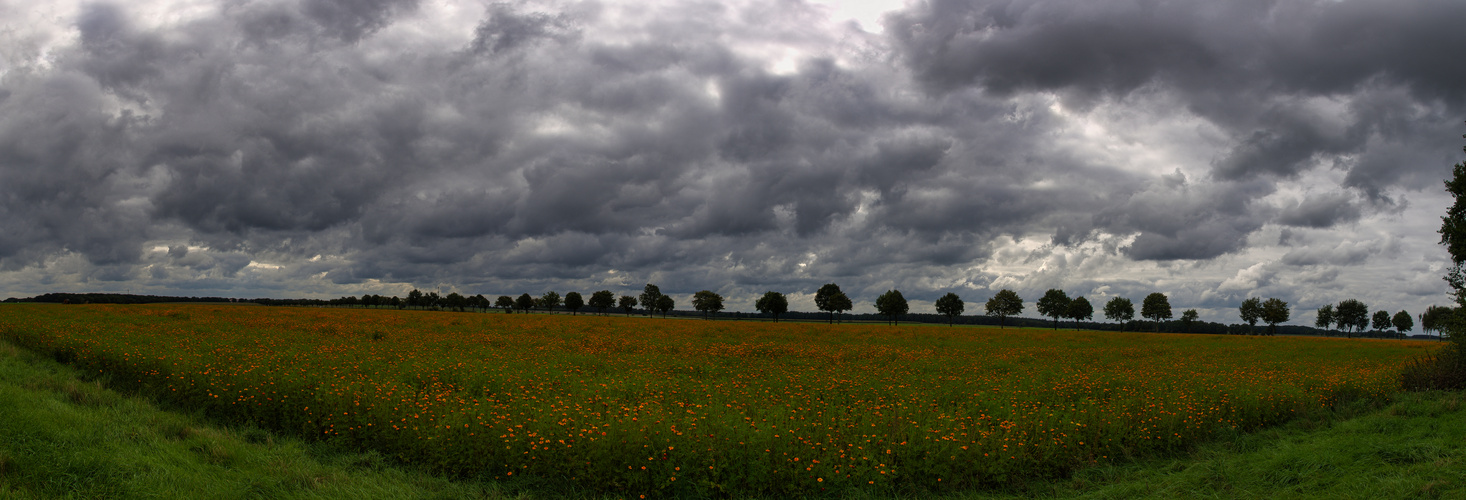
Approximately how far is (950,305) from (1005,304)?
974 cm

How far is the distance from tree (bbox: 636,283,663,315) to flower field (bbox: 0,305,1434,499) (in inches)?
4543

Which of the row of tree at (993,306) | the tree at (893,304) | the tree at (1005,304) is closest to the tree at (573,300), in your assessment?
the row of tree at (993,306)

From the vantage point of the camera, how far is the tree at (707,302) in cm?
13512

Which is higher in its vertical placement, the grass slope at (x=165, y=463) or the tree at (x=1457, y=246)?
the tree at (x=1457, y=246)

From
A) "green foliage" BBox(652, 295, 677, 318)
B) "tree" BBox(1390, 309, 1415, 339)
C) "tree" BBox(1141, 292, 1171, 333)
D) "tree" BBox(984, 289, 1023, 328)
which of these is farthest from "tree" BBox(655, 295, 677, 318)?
"tree" BBox(1390, 309, 1415, 339)

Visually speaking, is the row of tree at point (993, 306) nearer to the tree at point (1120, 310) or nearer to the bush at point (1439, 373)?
the tree at point (1120, 310)

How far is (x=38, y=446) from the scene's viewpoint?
8875 mm

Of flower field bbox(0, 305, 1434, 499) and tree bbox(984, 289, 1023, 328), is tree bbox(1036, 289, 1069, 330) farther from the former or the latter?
flower field bbox(0, 305, 1434, 499)

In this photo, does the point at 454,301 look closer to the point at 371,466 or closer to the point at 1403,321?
the point at 371,466

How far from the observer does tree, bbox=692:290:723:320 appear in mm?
135125

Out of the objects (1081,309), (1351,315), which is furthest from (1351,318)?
(1081,309)

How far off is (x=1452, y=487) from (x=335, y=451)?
54.4ft

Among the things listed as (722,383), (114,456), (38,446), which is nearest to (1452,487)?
(722,383)

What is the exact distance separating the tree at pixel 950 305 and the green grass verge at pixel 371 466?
350ft
